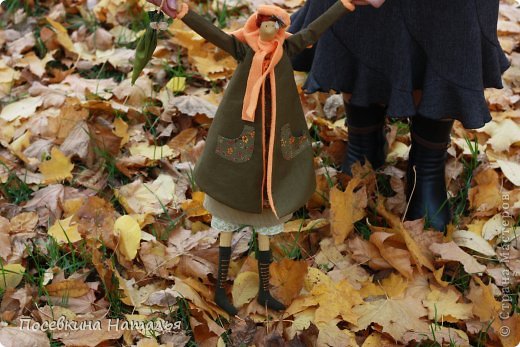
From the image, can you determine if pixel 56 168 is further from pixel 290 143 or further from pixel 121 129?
pixel 290 143

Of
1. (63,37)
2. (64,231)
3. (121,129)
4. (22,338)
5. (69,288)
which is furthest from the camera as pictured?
(63,37)

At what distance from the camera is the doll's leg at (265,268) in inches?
60.0

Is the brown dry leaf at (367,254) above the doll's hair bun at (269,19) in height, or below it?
below

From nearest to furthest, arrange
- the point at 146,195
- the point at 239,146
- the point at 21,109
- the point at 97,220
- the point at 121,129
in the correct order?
the point at 239,146 → the point at 97,220 → the point at 146,195 → the point at 121,129 → the point at 21,109

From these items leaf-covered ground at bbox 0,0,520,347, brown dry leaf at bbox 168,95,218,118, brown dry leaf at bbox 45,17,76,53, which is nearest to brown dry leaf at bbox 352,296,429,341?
leaf-covered ground at bbox 0,0,520,347

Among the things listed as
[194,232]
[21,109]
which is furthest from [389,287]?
[21,109]

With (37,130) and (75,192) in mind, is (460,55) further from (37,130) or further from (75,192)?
(37,130)

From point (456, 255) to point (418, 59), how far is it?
54cm

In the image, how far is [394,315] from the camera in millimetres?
1580

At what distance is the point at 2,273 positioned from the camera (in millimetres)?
1649

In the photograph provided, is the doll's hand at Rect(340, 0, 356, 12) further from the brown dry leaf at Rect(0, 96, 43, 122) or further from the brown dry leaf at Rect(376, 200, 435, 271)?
the brown dry leaf at Rect(0, 96, 43, 122)

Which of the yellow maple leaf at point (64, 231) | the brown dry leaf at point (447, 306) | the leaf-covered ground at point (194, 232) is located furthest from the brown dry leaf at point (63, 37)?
the brown dry leaf at point (447, 306)

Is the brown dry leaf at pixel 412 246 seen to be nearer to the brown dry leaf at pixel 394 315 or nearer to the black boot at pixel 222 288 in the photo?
the brown dry leaf at pixel 394 315

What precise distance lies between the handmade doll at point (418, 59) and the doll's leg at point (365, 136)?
184 mm
